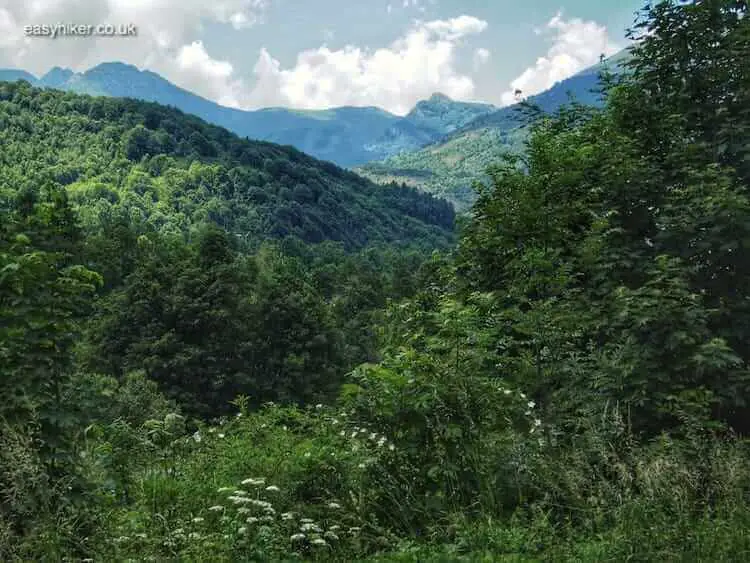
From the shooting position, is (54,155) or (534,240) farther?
(54,155)

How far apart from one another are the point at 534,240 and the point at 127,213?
16585 cm

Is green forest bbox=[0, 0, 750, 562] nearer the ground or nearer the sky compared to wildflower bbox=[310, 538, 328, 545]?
nearer the sky

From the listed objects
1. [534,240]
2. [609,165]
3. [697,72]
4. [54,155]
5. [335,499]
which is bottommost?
[335,499]

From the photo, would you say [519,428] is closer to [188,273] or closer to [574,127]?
[574,127]

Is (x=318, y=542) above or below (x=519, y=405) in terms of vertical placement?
below

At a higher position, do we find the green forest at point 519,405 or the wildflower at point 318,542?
the green forest at point 519,405

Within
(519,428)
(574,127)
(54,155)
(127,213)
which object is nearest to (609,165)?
(519,428)

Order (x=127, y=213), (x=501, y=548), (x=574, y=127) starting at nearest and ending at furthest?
(x=501, y=548), (x=574, y=127), (x=127, y=213)

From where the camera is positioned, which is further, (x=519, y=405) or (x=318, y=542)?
(x=519, y=405)

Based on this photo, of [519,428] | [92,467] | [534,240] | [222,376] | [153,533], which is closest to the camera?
[153,533]

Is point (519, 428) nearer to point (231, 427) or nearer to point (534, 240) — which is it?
point (534, 240)

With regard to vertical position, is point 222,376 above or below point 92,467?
below

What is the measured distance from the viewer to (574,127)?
52.9ft

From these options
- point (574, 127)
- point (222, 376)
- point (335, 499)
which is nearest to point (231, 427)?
point (335, 499)
